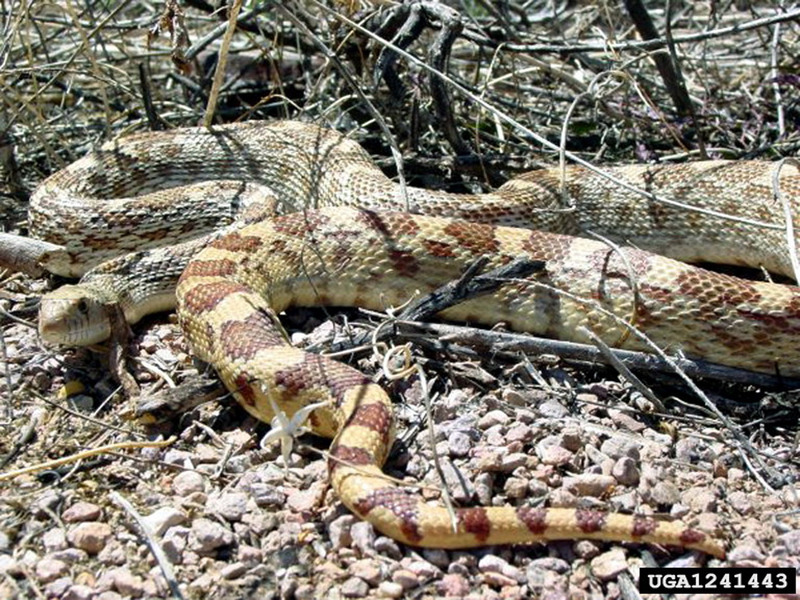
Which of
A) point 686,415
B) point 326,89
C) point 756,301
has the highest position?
point 326,89

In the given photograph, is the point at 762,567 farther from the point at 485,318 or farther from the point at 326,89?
the point at 326,89

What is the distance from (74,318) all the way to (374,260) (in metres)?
1.87

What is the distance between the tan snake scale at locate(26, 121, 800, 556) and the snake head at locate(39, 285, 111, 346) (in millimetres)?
13

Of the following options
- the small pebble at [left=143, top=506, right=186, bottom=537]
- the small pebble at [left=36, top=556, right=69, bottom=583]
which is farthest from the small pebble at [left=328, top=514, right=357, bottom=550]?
the small pebble at [left=36, top=556, right=69, bottom=583]

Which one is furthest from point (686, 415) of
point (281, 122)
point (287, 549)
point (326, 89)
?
point (326, 89)

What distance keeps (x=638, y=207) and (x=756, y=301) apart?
5.99 feet

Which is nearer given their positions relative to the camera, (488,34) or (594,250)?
(594,250)

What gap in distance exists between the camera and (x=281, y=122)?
7.98 meters

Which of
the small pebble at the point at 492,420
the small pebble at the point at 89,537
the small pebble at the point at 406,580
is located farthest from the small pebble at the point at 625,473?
the small pebble at the point at 89,537

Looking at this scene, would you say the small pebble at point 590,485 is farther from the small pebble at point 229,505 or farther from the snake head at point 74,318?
the snake head at point 74,318

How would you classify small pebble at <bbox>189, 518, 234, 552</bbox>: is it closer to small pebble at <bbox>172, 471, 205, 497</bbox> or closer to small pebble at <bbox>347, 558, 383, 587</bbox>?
small pebble at <bbox>172, 471, 205, 497</bbox>

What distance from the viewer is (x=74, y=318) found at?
17.5 feet

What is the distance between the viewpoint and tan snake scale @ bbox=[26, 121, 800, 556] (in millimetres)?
4406

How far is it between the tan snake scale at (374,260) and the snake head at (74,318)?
1cm
